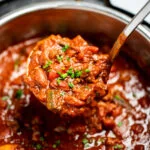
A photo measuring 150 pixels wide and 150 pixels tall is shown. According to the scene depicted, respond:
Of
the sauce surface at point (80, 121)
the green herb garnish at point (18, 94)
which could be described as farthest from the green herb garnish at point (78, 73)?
the green herb garnish at point (18, 94)

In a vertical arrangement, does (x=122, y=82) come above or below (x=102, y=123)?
above

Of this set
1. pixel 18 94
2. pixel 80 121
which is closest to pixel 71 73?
pixel 80 121

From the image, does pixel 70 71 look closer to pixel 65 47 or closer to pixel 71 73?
pixel 71 73

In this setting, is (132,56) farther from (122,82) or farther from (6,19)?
(6,19)

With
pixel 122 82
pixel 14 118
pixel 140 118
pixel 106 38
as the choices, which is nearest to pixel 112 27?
pixel 106 38

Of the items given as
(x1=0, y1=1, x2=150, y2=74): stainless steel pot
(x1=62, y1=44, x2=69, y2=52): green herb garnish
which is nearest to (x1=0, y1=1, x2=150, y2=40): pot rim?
(x1=0, y1=1, x2=150, y2=74): stainless steel pot

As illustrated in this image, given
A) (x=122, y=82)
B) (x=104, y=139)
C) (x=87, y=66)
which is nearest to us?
(x=87, y=66)
